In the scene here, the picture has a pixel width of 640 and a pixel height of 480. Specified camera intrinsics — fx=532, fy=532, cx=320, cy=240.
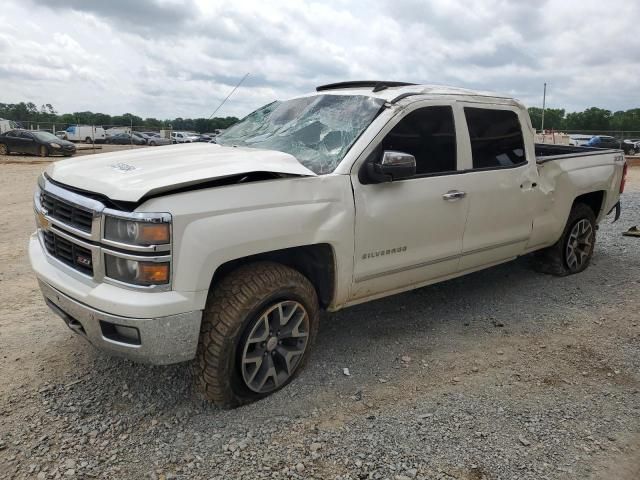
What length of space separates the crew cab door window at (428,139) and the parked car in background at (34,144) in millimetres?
23873

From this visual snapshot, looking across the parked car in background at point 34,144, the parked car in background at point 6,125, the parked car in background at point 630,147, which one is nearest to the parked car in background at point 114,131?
the parked car in background at point 6,125

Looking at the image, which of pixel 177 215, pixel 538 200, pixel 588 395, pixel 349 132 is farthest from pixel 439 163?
pixel 177 215

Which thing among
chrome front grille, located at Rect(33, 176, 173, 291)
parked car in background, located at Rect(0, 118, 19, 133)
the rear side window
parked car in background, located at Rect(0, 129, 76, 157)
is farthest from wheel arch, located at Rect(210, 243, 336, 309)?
parked car in background, located at Rect(0, 118, 19, 133)

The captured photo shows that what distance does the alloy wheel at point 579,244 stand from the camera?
573 cm

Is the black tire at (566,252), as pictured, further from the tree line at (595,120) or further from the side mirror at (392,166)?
the tree line at (595,120)

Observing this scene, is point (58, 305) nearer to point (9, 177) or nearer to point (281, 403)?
point (281, 403)

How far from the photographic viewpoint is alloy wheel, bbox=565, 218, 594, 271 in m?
5.73

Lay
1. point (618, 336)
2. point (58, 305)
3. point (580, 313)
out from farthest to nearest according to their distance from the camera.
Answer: point (580, 313)
point (618, 336)
point (58, 305)

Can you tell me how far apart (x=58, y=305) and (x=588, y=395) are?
11.0ft

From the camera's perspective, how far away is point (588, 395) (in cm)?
343

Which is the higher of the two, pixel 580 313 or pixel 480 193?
pixel 480 193

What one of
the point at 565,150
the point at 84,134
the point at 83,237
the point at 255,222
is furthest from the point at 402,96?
the point at 84,134

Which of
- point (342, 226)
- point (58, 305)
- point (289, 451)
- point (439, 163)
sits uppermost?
point (439, 163)

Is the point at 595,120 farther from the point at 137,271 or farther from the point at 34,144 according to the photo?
the point at 137,271
